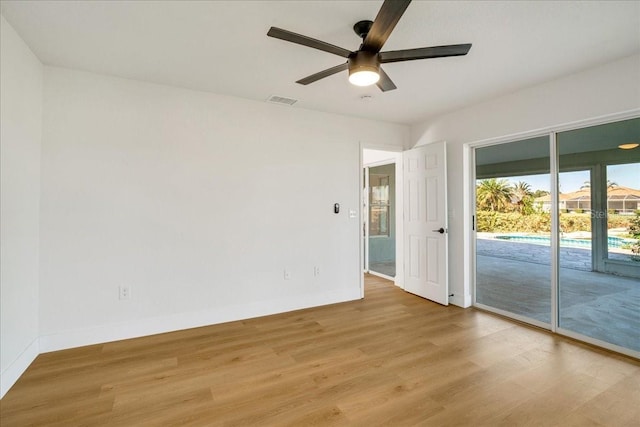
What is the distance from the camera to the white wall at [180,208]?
280cm

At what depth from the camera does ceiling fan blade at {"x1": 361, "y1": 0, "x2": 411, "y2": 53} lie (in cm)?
149

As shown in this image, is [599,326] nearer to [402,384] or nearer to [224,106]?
[402,384]

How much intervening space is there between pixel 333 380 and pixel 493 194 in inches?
118

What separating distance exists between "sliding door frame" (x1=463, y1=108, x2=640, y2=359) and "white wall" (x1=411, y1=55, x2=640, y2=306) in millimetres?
57

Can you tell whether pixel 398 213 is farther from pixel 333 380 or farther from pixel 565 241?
pixel 333 380

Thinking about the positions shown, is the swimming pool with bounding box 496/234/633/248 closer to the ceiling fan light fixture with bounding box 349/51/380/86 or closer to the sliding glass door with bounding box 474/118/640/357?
the sliding glass door with bounding box 474/118/640/357

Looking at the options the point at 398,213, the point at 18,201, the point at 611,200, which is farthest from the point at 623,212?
the point at 18,201

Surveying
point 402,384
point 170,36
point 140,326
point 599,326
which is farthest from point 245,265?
point 599,326

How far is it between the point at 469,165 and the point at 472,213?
627mm

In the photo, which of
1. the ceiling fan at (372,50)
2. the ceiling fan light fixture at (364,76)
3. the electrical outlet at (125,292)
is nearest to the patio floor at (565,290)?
the ceiling fan at (372,50)

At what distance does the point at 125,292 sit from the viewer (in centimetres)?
301

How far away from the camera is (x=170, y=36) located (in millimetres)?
2314

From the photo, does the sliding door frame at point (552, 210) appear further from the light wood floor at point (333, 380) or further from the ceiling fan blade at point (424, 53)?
the ceiling fan blade at point (424, 53)

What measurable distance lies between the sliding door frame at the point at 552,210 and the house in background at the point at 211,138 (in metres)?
0.06
